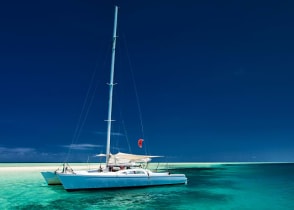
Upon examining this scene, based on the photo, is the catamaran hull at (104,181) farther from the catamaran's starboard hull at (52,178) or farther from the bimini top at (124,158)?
the catamaran's starboard hull at (52,178)

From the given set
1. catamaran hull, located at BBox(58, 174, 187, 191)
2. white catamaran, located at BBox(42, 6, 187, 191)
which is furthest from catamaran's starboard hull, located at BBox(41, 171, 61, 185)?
catamaran hull, located at BBox(58, 174, 187, 191)

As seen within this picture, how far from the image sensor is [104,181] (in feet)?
82.7

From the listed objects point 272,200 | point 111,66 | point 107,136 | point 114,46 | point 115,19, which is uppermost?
point 115,19

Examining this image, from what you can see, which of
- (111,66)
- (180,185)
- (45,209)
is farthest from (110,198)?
(111,66)

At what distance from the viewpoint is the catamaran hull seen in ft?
79.8

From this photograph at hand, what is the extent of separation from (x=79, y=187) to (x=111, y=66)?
41.8 feet

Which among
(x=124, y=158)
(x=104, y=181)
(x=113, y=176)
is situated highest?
(x=124, y=158)

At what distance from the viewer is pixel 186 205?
2022 cm

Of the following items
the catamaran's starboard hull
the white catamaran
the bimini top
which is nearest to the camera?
the white catamaran

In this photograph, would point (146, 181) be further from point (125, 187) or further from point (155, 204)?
point (155, 204)

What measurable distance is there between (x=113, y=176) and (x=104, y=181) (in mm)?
906

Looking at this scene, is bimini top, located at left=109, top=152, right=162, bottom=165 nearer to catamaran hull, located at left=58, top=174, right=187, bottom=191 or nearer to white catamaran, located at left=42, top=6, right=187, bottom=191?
white catamaran, located at left=42, top=6, right=187, bottom=191

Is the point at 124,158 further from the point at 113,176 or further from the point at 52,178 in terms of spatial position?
the point at 52,178

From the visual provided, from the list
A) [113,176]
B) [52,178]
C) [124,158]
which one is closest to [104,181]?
[113,176]
